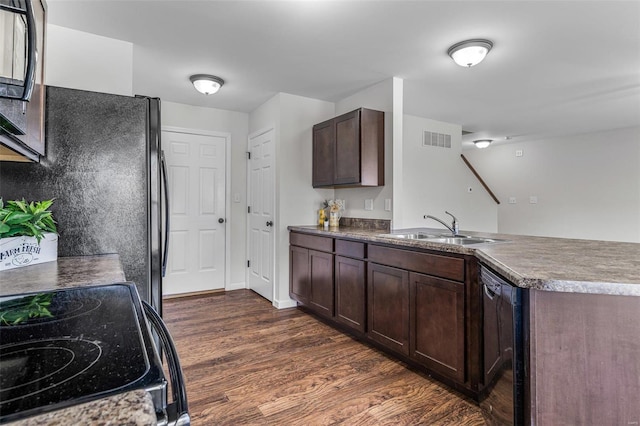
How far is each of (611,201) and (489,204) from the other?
6.16 feet

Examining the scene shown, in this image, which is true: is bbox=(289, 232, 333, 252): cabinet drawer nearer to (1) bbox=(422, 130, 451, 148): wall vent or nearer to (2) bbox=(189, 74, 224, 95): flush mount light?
(2) bbox=(189, 74, 224, 95): flush mount light

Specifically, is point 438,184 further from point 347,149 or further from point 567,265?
point 567,265

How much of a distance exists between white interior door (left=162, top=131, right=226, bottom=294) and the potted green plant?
8.40ft

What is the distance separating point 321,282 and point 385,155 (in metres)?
1.36

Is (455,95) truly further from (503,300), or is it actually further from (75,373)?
(75,373)

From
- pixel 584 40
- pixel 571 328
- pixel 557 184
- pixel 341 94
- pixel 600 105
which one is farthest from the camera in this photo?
pixel 557 184

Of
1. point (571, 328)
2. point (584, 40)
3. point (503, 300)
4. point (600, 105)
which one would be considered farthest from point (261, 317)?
point (600, 105)

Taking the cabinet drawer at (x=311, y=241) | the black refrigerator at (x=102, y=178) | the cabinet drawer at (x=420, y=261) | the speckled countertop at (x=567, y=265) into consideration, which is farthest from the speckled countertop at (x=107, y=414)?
the cabinet drawer at (x=311, y=241)

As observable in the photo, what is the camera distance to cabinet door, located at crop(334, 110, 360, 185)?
10.2 ft

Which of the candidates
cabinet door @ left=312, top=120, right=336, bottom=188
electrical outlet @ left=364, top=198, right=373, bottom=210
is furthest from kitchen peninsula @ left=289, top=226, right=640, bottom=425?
cabinet door @ left=312, top=120, right=336, bottom=188

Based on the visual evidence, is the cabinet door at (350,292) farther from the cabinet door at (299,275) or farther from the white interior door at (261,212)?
the white interior door at (261,212)

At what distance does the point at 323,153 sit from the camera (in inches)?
141

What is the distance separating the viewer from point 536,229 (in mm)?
6039

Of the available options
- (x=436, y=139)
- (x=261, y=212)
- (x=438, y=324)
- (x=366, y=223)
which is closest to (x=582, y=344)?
(x=438, y=324)
